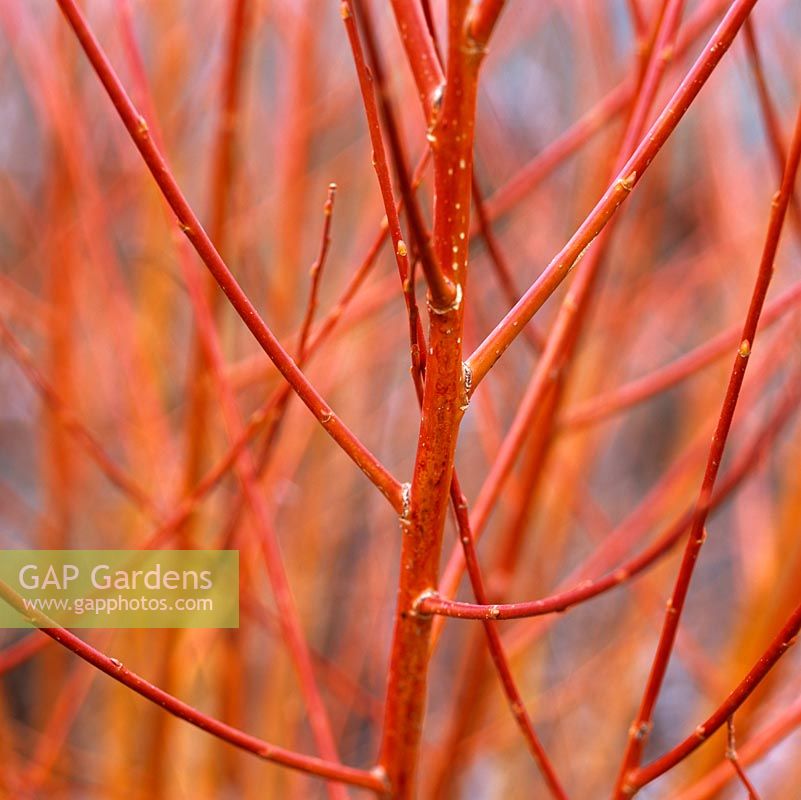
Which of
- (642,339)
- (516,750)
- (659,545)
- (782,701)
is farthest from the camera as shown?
(642,339)

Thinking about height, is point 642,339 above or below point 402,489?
above

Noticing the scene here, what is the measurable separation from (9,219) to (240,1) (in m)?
2.69

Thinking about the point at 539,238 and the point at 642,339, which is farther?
the point at 642,339

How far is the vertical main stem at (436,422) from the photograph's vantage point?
43 cm

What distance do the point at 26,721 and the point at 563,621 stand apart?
1.92 meters


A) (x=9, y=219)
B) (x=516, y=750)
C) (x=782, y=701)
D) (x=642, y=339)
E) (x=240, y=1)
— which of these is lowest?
(x=782, y=701)

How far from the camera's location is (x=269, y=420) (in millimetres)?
751

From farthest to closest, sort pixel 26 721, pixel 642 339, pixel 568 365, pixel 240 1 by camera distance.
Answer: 1. pixel 26 721
2. pixel 642 339
3. pixel 568 365
4. pixel 240 1

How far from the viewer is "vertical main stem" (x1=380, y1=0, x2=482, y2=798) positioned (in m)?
0.43

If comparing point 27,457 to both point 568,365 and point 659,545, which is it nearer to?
point 568,365

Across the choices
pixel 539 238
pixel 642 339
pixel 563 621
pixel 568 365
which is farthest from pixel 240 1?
pixel 563 621

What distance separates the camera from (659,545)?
2.15ft

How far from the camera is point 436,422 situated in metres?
0.48

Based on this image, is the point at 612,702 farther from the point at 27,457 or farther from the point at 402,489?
the point at 27,457
